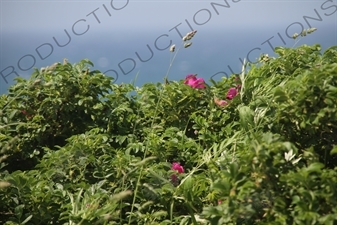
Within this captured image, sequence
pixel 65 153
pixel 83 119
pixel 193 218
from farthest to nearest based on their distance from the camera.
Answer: pixel 83 119
pixel 65 153
pixel 193 218

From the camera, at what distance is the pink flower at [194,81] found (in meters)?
2.94

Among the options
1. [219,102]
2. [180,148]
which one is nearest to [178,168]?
[180,148]

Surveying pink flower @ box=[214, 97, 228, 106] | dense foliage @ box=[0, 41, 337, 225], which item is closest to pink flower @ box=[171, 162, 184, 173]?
dense foliage @ box=[0, 41, 337, 225]

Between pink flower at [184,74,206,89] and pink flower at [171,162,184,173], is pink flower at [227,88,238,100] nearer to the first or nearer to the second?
pink flower at [184,74,206,89]

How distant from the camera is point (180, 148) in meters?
2.67

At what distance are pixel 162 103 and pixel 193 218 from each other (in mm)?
911

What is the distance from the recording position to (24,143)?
301 cm

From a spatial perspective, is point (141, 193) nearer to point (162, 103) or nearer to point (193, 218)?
point (193, 218)

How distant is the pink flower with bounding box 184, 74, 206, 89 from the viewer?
9.65 ft

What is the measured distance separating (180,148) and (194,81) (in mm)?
445

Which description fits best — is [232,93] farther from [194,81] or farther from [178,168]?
[178,168]

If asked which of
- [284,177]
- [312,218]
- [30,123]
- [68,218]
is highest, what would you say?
[30,123]

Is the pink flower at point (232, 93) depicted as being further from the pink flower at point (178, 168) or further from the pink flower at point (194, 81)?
the pink flower at point (178, 168)

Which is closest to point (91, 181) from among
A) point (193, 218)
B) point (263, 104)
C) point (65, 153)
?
point (65, 153)
